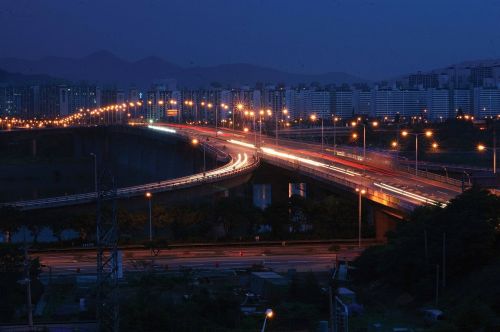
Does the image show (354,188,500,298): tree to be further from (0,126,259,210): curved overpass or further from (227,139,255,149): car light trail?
(227,139,255,149): car light trail

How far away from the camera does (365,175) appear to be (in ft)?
55.3

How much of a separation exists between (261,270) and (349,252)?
6.83 ft

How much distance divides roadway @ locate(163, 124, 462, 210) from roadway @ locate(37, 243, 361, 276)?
133 centimetres

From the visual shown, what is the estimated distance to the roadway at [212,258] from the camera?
1032 cm

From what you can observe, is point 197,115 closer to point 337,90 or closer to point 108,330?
point 337,90

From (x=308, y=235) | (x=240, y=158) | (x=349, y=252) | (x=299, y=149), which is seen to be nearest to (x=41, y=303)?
(x=349, y=252)

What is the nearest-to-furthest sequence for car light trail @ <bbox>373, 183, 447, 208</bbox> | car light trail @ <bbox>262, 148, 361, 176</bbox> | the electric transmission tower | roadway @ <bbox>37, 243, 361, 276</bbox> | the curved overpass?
the electric transmission tower, roadway @ <bbox>37, 243, 361, 276</bbox>, car light trail @ <bbox>373, 183, 447, 208</bbox>, the curved overpass, car light trail @ <bbox>262, 148, 361, 176</bbox>

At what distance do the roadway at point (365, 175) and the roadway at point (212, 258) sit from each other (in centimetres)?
133

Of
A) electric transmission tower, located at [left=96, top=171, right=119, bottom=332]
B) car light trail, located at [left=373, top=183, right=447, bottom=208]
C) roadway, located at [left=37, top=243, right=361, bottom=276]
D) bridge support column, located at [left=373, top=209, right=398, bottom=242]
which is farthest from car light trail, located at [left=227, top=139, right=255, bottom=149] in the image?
electric transmission tower, located at [left=96, top=171, right=119, bottom=332]

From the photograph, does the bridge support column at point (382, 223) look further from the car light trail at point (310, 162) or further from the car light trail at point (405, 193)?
the car light trail at point (310, 162)

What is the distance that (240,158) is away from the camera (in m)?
20.7

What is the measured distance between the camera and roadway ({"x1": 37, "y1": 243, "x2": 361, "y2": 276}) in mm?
10320

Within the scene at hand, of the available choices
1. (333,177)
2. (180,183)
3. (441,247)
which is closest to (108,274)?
(441,247)

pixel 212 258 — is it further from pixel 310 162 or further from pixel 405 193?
pixel 310 162
